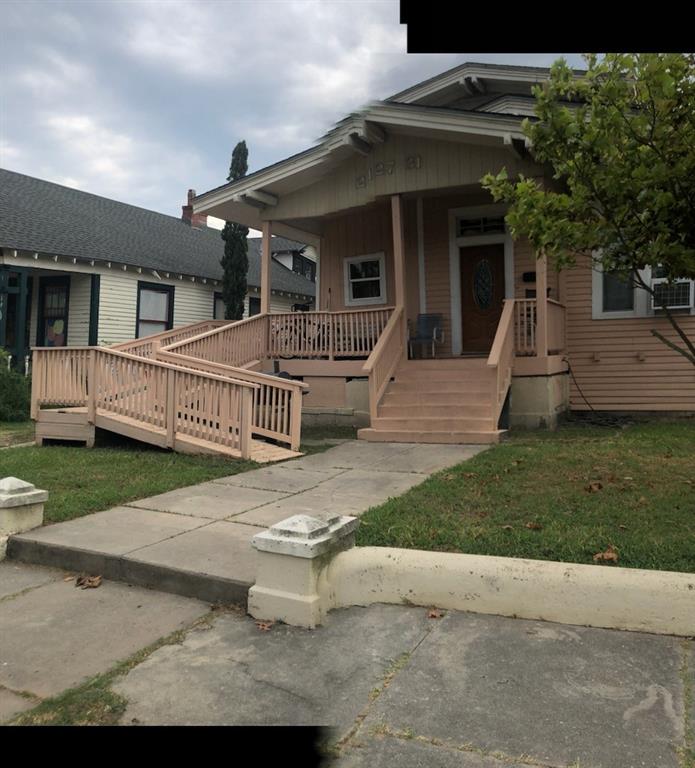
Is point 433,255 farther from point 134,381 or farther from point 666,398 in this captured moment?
point 134,381

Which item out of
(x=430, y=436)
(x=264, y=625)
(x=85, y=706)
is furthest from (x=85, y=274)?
(x=85, y=706)

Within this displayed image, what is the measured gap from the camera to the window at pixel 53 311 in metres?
17.3

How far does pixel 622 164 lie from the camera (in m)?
4.04

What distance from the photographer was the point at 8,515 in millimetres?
4539

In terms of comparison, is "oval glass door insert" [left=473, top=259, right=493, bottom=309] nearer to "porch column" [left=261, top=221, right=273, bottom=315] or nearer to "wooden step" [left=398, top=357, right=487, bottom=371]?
"wooden step" [left=398, top=357, right=487, bottom=371]

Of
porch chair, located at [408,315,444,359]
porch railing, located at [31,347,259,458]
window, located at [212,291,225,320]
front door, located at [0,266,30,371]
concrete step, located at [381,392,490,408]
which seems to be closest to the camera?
porch railing, located at [31,347,259,458]

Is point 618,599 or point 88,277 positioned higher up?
point 88,277

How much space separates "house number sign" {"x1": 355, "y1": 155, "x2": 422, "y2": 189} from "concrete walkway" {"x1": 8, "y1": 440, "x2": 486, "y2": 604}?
17.9 feet

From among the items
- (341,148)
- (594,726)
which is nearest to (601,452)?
(594,726)

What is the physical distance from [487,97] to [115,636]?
41.5ft

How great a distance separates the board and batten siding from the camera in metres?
10.5

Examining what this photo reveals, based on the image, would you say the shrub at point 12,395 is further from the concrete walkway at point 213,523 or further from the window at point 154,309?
the concrete walkway at point 213,523

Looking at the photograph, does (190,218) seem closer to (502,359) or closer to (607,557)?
(502,359)

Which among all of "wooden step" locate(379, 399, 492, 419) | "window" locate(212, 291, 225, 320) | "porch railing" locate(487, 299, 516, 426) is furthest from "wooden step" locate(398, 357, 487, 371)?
"window" locate(212, 291, 225, 320)
